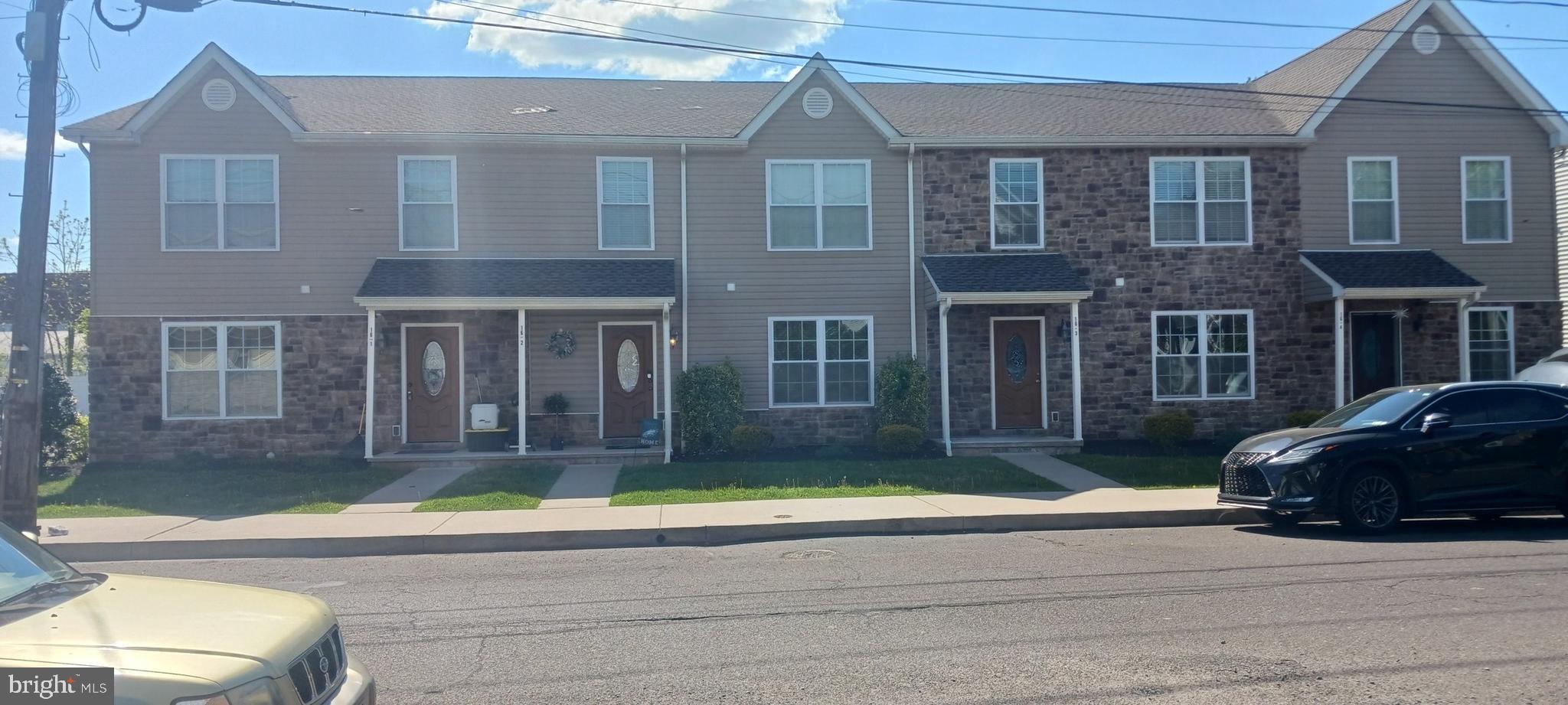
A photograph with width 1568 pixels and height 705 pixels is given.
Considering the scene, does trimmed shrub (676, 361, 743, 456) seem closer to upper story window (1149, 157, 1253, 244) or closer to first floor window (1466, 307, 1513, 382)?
upper story window (1149, 157, 1253, 244)

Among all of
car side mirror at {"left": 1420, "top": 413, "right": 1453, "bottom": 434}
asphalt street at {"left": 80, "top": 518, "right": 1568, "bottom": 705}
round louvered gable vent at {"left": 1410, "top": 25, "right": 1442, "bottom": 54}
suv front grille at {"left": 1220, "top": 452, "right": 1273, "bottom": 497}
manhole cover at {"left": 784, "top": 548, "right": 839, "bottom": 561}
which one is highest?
round louvered gable vent at {"left": 1410, "top": 25, "right": 1442, "bottom": 54}

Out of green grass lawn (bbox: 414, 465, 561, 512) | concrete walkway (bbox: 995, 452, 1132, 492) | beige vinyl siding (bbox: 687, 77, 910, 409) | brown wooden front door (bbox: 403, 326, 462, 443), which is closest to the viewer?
green grass lawn (bbox: 414, 465, 561, 512)

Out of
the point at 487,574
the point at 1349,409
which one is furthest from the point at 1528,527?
the point at 487,574

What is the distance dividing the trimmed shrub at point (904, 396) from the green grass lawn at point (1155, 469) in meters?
2.44

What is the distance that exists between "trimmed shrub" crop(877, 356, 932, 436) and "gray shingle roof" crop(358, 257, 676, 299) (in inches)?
155

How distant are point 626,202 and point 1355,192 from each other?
13221 millimetres

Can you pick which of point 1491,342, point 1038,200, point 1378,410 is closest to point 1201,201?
point 1038,200

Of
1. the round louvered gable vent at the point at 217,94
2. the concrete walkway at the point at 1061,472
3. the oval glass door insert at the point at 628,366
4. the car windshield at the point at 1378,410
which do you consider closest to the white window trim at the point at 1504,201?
the concrete walkway at the point at 1061,472

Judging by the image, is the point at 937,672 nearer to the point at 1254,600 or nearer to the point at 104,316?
the point at 1254,600

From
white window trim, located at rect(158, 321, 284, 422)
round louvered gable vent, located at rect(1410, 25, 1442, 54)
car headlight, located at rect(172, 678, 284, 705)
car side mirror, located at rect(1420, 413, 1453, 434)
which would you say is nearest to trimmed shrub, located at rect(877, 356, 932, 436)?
car side mirror, located at rect(1420, 413, 1453, 434)

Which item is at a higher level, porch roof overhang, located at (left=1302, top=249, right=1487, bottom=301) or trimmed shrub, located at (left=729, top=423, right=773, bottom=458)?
porch roof overhang, located at (left=1302, top=249, right=1487, bottom=301)

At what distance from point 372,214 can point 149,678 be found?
52.6 feet

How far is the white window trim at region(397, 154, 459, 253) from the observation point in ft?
60.0

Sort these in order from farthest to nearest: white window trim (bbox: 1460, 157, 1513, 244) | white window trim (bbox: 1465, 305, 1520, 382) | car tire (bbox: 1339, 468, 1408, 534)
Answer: white window trim (bbox: 1465, 305, 1520, 382) < white window trim (bbox: 1460, 157, 1513, 244) < car tire (bbox: 1339, 468, 1408, 534)
